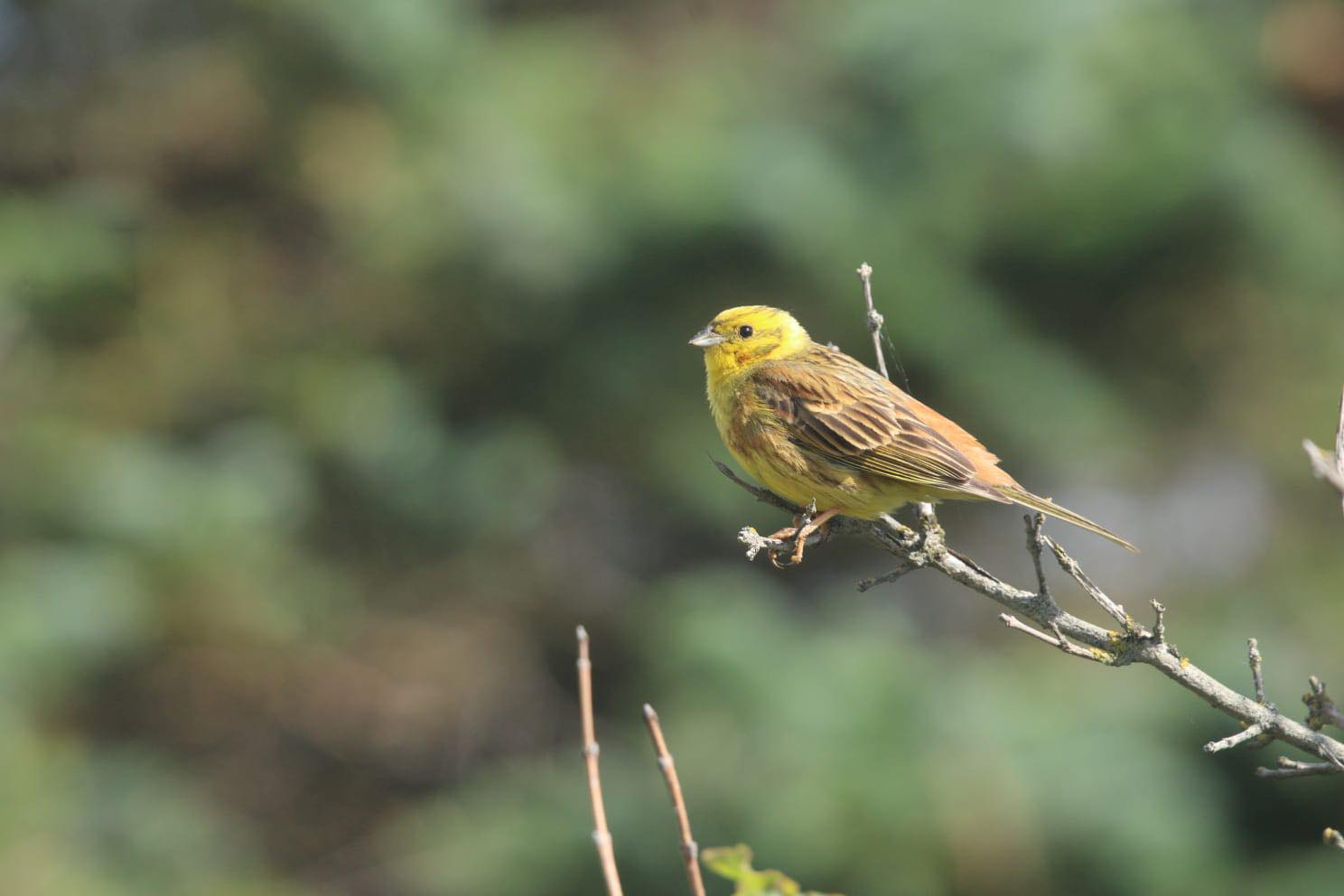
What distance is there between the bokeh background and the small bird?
4374 millimetres

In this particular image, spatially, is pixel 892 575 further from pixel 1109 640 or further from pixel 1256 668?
pixel 1256 668

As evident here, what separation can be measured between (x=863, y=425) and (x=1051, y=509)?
2.18 ft

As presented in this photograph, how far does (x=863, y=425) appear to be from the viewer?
419cm

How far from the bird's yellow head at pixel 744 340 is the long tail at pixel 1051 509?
1047 mm

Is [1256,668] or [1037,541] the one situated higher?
[1037,541]

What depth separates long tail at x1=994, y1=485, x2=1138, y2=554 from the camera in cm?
361

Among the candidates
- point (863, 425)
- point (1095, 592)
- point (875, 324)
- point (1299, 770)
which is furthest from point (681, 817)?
point (863, 425)

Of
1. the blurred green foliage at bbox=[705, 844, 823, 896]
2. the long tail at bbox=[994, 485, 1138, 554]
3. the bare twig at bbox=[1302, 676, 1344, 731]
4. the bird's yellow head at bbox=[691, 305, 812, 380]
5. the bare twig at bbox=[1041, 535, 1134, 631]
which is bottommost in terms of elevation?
the blurred green foliage at bbox=[705, 844, 823, 896]

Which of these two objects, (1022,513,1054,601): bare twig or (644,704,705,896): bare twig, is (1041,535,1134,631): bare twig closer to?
(1022,513,1054,601): bare twig

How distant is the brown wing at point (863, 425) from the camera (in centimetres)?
396

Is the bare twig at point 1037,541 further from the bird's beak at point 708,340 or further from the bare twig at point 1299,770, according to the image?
the bird's beak at point 708,340

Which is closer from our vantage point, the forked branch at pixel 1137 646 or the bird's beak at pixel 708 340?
the forked branch at pixel 1137 646

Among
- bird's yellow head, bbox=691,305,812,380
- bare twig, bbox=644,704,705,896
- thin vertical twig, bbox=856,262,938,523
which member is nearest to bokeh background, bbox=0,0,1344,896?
bird's yellow head, bbox=691,305,812,380

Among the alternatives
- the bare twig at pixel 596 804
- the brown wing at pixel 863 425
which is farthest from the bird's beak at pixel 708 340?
the bare twig at pixel 596 804
